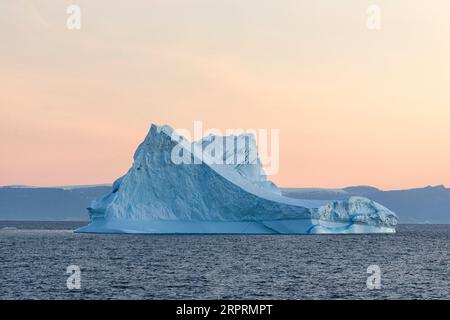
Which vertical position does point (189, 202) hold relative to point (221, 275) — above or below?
above

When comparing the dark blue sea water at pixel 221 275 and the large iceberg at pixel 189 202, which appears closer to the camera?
the dark blue sea water at pixel 221 275

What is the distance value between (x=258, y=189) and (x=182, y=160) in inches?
337

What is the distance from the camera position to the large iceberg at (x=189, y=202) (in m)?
64.6

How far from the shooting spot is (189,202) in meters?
65.4

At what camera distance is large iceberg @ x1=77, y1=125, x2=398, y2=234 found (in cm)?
6462

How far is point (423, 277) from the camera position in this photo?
1305 inches

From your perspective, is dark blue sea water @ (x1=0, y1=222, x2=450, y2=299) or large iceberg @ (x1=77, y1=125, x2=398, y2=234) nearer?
dark blue sea water @ (x1=0, y1=222, x2=450, y2=299)

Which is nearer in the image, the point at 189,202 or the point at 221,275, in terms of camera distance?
the point at 221,275
